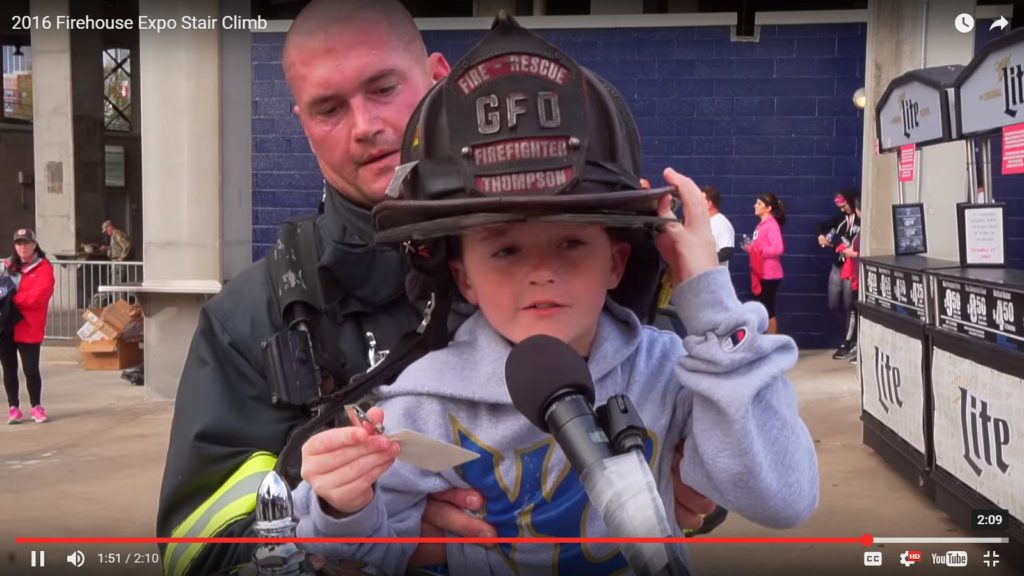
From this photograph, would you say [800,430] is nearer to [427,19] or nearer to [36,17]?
[427,19]

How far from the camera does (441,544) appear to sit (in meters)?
1.13

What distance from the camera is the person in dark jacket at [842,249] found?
683cm

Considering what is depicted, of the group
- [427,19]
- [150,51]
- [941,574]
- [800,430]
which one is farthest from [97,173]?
[800,430]

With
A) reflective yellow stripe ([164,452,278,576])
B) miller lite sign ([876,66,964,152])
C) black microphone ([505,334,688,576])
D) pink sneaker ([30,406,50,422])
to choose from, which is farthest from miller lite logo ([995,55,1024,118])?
pink sneaker ([30,406,50,422])

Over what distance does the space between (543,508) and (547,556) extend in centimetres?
5

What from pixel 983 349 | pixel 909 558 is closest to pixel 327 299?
pixel 909 558

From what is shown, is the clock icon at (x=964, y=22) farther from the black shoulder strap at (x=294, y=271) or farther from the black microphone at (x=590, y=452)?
the black microphone at (x=590, y=452)

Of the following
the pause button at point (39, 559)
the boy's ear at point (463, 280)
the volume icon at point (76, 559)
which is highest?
the boy's ear at point (463, 280)

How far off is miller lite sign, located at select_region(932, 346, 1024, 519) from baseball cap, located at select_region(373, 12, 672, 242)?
2713 mm

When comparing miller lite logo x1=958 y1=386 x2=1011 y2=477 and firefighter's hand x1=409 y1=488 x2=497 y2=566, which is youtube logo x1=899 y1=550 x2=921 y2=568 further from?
firefighter's hand x1=409 y1=488 x2=497 y2=566

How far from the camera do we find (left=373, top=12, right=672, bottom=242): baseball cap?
3.08 ft

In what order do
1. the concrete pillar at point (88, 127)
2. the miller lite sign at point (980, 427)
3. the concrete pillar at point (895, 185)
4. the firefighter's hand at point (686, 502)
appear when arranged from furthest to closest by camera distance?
the concrete pillar at point (895, 185)
the concrete pillar at point (88, 127)
the miller lite sign at point (980, 427)
the firefighter's hand at point (686, 502)

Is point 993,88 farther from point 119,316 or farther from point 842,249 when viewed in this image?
point 119,316
